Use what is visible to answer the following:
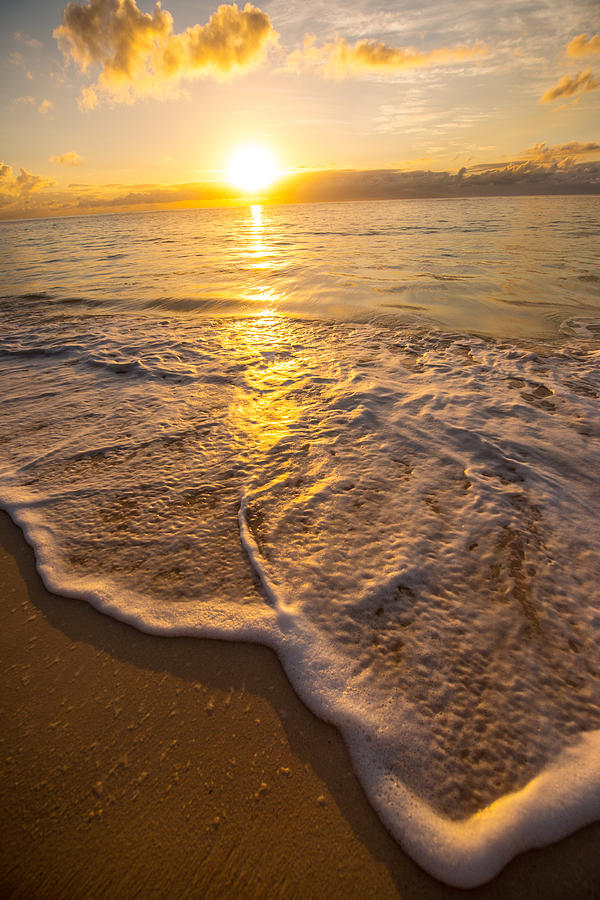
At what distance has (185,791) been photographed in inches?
55.4

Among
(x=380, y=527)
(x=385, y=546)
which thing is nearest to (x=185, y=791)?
(x=385, y=546)

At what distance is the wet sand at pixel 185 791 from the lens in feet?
4.06

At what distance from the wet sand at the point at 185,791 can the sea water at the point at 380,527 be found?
0.33 ft

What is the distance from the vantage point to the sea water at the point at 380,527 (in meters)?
1.51

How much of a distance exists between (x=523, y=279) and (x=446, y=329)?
5.50 meters

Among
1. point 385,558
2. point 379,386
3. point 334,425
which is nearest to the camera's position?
point 385,558

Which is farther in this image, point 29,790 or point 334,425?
point 334,425

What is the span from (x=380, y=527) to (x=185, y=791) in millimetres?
1670

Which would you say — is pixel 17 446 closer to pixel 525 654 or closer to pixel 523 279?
pixel 525 654

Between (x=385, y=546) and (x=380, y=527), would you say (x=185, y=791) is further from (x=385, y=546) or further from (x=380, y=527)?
(x=380, y=527)

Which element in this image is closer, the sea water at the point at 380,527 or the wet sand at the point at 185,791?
the wet sand at the point at 185,791

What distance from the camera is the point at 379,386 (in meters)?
4.57

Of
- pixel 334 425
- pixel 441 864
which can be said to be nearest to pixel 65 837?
pixel 441 864

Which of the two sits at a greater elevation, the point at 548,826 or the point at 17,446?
the point at 17,446
